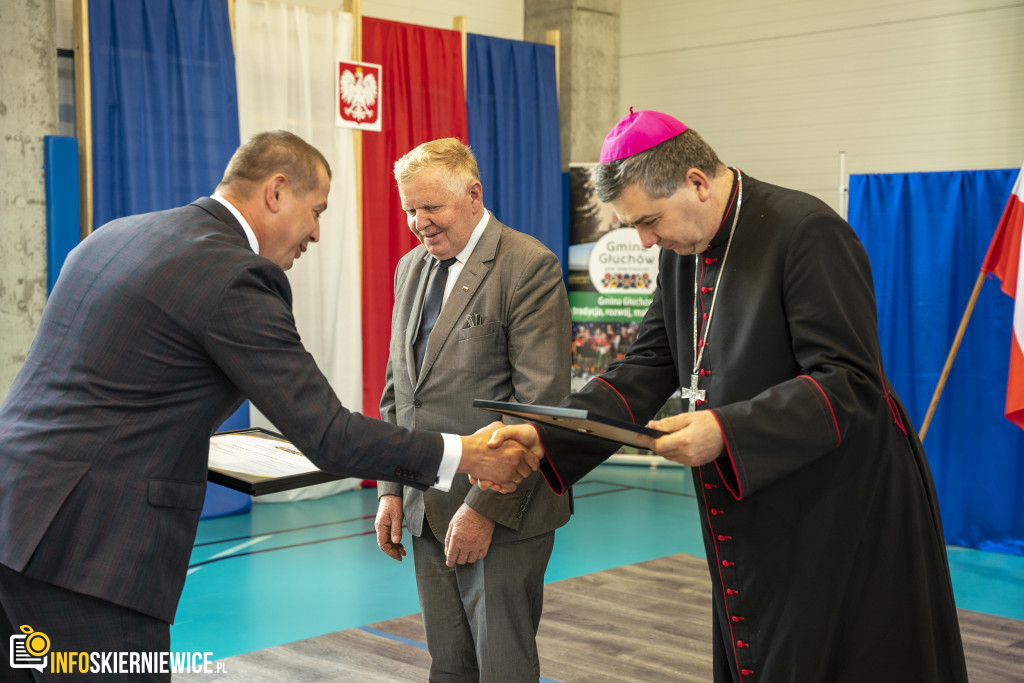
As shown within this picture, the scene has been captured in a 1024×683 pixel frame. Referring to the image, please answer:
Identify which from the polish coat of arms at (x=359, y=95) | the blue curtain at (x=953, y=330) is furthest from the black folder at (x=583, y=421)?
the polish coat of arms at (x=359, y=95)

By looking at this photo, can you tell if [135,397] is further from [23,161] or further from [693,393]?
[23,161]

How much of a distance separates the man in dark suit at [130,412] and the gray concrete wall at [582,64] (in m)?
7.09

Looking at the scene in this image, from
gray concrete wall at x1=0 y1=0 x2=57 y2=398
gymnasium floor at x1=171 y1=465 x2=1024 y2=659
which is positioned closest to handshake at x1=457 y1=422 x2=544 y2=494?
gymnasium floor at x1=171 y1=465 x2=1024 y2=659

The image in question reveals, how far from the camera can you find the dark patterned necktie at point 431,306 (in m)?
2.61

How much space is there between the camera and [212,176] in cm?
629

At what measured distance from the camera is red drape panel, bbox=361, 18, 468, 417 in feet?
23.2

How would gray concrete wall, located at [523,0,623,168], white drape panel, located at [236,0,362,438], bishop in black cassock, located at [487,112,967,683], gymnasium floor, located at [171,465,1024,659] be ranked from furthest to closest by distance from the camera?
gray concrete wall, located at [523,0,623,168]
white drape panel, located at [236,0,362,438]
gymnasium floor, located at [171,465,1024,659]
bishop in black cassock, located at [487,112,967,683]

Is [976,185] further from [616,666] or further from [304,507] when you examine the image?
[304,507]

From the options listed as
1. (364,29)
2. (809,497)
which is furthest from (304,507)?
(809,497)

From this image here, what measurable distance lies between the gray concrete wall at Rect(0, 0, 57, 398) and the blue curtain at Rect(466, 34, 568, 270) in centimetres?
299

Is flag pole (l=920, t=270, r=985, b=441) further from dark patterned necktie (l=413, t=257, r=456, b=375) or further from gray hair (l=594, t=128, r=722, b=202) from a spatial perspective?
gray hair (l=594, t=128, r=722, b=202)

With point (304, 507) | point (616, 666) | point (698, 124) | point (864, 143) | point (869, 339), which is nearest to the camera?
point (869, 339)

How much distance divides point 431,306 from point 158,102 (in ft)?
13.5

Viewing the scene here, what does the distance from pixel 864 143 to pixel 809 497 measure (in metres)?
6.33
